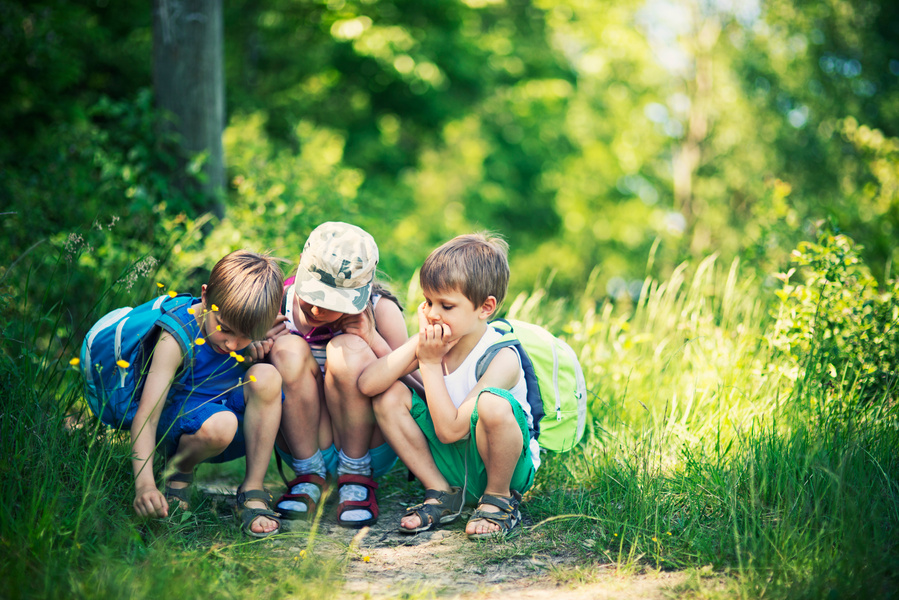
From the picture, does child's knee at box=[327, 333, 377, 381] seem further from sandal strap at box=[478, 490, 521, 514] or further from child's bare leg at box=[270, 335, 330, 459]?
sandal strap at box=[478, 490, 521, 514]

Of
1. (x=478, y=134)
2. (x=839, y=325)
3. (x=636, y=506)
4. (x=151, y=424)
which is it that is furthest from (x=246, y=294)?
(x=478, y=134)

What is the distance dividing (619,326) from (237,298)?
214 cm

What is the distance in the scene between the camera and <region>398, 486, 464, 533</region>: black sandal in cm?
237

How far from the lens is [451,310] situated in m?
2.36

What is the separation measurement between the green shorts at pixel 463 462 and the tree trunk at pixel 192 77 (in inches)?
104

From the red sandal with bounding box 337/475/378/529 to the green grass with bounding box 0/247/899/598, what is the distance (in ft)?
0.75

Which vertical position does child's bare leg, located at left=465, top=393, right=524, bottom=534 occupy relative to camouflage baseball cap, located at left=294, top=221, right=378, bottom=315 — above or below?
below

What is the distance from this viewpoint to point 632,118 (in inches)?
638

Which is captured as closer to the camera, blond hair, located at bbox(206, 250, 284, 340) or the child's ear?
blond hair, located at bbox(206, 250, 284, 340)

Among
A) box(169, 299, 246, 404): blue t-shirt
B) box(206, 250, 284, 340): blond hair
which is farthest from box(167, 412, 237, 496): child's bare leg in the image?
box(206, 250, 284, 340): blond hair

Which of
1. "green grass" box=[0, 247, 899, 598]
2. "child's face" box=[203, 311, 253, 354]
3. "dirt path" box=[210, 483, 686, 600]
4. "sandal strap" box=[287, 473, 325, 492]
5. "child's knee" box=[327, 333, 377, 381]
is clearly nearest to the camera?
"green grass" box=[0, 247, 899, 598]

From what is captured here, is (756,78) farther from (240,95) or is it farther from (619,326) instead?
(619,326)

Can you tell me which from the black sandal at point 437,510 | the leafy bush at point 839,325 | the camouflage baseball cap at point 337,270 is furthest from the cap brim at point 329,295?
the leafy bush at point 839,325

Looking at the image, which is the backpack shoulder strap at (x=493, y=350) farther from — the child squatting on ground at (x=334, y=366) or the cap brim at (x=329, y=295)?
the cap brim at (x=329, y=295)
